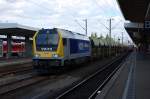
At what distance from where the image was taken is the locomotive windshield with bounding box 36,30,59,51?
84.7 ft

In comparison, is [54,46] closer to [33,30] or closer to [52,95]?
[52,95]

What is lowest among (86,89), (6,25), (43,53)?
(86,89)

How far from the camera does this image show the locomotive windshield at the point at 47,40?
25828mm

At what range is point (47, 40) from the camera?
2616cm

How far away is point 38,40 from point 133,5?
19.4 meters

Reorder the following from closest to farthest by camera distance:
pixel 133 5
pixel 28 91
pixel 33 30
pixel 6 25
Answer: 1. pixel 28 91
2. pixel 133 5
3. pixel 6 25
4. pixel 33 30

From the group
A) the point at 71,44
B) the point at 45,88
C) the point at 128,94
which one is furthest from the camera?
the point at 71,44

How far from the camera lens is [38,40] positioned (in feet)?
86.3

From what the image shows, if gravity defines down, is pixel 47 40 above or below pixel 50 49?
above

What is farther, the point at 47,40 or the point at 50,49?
the point at 47,40

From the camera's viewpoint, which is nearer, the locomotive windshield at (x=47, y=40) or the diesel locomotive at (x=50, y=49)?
the diesel locomotive at (x=50, y=49)

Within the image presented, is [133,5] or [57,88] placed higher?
[133,5]

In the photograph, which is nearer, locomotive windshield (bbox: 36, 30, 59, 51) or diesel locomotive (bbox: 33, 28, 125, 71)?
diesel locomotive (bbox: 33, 28, 125, 71)

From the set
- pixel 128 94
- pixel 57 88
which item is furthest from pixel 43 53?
pixel 128 94
